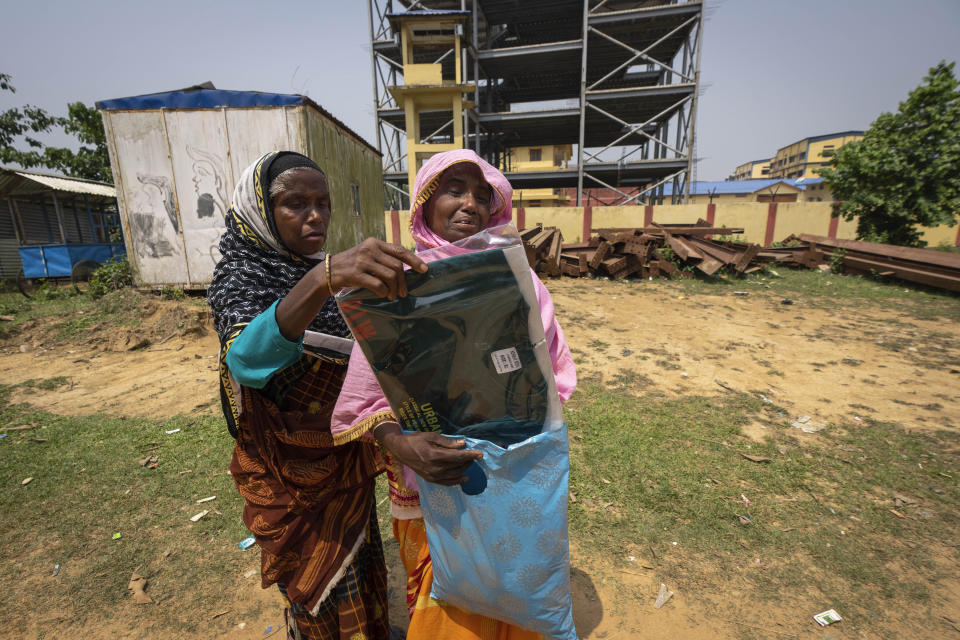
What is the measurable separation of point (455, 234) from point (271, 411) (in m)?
0.78

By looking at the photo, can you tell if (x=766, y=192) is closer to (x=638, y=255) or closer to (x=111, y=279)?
(x=638, y=255)

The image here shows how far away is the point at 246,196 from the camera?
4.45 feet

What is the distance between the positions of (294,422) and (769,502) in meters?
3.03

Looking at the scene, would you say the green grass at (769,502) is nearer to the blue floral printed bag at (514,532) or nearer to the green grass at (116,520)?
A: the blue floral printed bag at (514,532)

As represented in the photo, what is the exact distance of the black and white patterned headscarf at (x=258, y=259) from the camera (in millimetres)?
1208

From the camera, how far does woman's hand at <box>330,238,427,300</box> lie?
851 millimetres

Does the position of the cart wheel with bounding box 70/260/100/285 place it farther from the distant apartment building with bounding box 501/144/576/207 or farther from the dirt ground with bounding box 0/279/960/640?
the distant apartment building with bounding box 501/144/576/207

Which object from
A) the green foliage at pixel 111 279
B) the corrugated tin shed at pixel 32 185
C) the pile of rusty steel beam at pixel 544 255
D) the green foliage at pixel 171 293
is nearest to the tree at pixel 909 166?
the pile of rusty steel beam at pixel 544 255

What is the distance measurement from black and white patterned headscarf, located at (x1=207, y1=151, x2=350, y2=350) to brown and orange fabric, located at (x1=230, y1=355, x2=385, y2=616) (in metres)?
0.22

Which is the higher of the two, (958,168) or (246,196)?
(958,168)

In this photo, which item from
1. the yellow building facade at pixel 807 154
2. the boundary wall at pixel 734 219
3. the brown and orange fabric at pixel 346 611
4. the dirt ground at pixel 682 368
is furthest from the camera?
the yellow building facade at pixel 807 154

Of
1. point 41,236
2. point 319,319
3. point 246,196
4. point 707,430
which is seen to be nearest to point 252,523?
point 319,319

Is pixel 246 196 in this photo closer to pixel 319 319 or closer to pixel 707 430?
pixel 319 319

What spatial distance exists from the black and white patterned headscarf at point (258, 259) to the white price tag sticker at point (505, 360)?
617 millimetres
